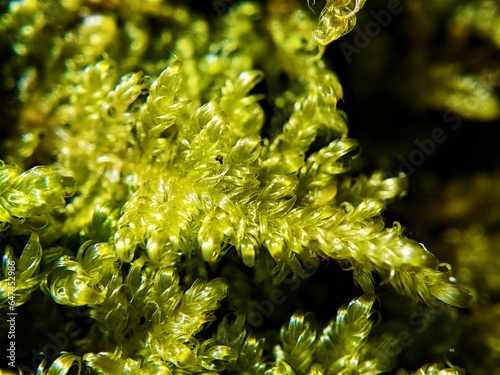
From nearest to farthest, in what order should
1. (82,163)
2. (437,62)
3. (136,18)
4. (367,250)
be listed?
(367,250) < (82,163) < (136,18) < (437,62)

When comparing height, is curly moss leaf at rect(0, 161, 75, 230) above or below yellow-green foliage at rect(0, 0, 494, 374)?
above


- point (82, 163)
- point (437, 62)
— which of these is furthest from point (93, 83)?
point (437, 62)

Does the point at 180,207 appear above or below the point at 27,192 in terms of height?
below

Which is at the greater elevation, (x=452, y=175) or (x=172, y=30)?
(x=172, y=30)

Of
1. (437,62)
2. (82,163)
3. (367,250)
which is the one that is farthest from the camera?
(437,62)

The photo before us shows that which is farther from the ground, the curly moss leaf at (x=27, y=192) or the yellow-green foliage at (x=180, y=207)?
the curly moss leaf at (x=27, y=192)

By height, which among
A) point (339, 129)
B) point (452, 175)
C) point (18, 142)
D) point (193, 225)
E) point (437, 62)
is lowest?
point (452, 175)

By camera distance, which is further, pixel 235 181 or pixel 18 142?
pixel 18 142

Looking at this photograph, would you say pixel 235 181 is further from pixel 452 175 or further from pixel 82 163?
pixel 452 175
